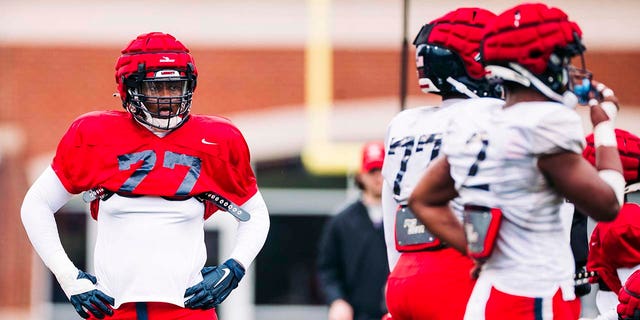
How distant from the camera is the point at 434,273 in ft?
15.6

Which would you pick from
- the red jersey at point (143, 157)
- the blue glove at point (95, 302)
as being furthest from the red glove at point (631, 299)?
the blue glove at point (95, 302)

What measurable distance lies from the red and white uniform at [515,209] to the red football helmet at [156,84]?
52.3 inches

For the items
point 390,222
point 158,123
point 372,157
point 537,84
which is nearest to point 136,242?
point 158,123

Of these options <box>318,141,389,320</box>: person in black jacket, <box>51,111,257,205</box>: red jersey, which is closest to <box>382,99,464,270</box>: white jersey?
<box>51,111,257,205</box>: red jersey

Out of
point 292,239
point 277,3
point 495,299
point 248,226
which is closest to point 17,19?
point 277,3

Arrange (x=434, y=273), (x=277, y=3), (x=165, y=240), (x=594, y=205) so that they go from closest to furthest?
(x=594, y=205) → (x=434, y=273) → (x=165, y=240) → (x=277, y=3)

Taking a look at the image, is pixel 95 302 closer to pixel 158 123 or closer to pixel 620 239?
pixel 158 123

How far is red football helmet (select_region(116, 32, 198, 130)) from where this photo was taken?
511 cm

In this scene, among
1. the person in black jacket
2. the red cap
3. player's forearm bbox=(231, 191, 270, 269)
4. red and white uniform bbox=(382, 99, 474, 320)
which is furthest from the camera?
the person in black jacket

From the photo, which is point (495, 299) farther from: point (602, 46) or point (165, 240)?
point (602, 46)

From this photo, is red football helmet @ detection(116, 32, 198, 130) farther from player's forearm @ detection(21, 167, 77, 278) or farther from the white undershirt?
player's forearm @ detection(21, 167, 77, 278)

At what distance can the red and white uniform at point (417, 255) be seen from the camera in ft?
15.4

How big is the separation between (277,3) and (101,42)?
6.65 feet

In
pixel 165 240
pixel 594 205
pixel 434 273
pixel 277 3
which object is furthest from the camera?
pixel 277 3
